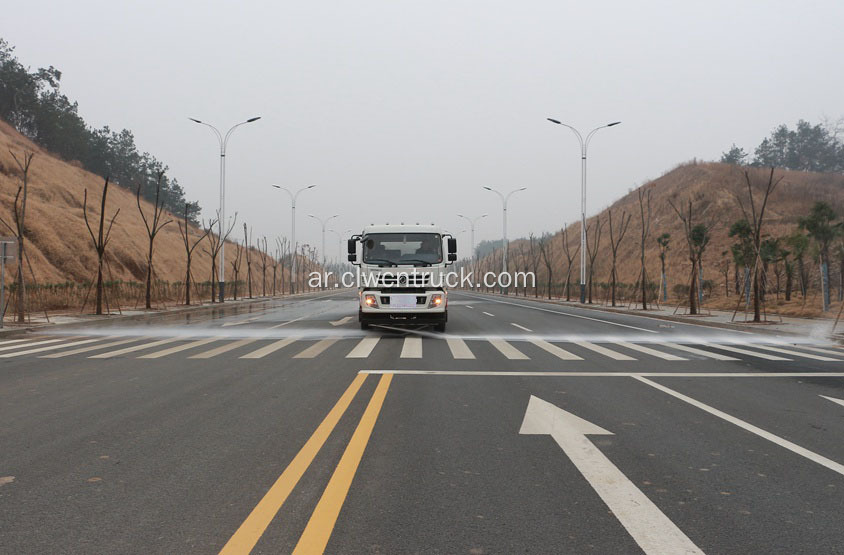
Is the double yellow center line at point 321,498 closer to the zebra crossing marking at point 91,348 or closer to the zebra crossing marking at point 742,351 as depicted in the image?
the zebra crossing marking at point 91,348

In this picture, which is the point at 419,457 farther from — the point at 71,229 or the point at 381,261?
the point at 71,229

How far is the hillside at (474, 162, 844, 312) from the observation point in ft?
173

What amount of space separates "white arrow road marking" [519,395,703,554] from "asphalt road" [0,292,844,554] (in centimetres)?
2

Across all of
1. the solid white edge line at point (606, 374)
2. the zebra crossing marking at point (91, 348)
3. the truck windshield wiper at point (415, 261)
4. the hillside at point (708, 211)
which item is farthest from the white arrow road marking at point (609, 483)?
the hillside at point (708, 211)

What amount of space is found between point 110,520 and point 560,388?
215 inches

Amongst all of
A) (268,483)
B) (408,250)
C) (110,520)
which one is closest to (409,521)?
(268,483)

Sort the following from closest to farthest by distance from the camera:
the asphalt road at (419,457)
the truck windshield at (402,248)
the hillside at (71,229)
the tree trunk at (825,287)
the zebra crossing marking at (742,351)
Answer: the asphalt road at (419,457) → the zebra crossing marking at (742,351) → the truck windshield at (402,248) → the tree trunk at (825,287) → the hillside at (71,229)

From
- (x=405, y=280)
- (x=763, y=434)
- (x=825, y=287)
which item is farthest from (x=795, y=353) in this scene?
(x=825, y=287)

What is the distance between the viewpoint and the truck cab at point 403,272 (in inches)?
600

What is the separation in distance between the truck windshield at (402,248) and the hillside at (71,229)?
80.9 ft

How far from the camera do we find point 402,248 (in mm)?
15758

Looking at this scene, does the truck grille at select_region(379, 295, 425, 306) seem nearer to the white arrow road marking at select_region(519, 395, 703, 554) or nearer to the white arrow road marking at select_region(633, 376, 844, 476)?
the white arrow road marking at select_region(633, 376, 844, 476)

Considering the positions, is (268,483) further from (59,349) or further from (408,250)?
(408,250)

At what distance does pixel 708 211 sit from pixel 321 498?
6108 cm
